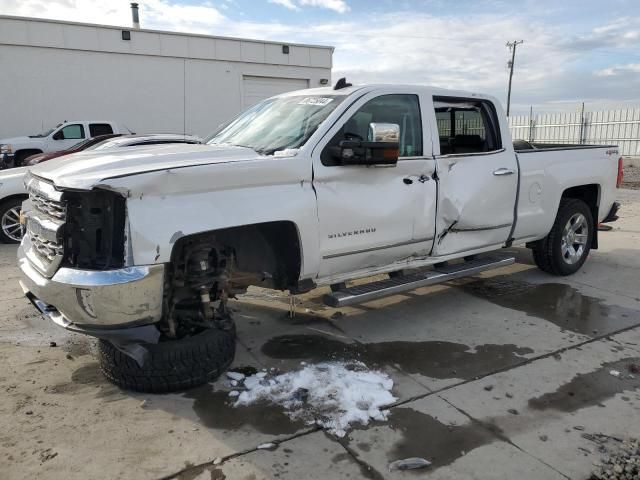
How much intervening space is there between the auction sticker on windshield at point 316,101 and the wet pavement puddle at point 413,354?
1986 mm

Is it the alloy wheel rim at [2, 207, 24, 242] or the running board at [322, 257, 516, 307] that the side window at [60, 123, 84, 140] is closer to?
the alloy wheel rim at [2, 207, 24, 242]

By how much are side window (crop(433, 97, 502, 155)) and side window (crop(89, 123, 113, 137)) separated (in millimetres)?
13458

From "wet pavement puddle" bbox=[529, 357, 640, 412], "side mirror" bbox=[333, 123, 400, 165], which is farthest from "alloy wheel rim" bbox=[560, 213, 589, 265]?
"side mirror" bbox=[333, 123, 400, 165]

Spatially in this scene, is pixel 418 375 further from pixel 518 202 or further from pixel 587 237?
pixel 587 237

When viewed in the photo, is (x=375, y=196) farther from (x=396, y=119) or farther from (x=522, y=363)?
(x=522, y=363)

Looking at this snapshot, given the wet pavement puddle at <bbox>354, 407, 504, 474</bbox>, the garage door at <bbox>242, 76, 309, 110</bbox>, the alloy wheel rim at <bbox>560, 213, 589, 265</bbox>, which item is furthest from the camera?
the garage door at <bbox>242, 76, 309, 110</bbox>

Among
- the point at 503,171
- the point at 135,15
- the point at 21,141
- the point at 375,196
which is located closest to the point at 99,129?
the point at 21,141

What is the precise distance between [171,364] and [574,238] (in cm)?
509

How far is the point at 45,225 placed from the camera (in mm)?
3400

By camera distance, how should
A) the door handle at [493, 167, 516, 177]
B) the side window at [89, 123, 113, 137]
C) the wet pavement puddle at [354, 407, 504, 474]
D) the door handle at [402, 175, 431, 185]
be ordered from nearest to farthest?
the wet pavement puddle at [354, 407, 504, 474] < the door handle at [402, 175, 431, 185] < the door handle at [493, 167, 516, 177] < the side window at [89, 123, 113, 137]

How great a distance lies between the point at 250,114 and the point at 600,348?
3669mm

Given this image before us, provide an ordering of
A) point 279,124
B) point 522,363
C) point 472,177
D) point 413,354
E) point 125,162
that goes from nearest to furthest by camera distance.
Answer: point 125,162, point 522,363, point 413,354, point 279,124, point 472,177

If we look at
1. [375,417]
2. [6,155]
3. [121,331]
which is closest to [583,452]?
[375,417]

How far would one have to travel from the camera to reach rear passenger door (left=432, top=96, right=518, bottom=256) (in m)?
4.71
